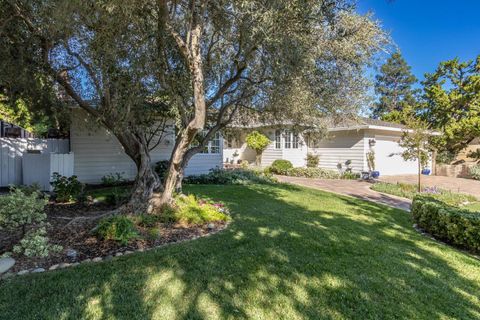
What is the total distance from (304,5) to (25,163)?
9.72 meters

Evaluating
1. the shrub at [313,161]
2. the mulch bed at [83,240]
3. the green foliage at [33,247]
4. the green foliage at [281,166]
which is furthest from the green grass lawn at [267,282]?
the shrub at [313,161]

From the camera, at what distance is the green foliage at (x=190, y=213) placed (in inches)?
220

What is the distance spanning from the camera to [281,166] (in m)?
17.0

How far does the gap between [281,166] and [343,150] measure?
12.4 feet

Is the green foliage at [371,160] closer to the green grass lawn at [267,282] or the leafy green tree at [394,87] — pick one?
the green grass lawn at [267,282]

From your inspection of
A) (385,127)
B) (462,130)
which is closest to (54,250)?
(385,127)

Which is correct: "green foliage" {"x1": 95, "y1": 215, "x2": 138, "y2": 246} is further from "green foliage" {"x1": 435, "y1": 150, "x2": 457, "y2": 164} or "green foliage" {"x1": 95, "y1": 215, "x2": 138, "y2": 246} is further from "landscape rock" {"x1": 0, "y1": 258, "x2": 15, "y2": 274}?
"green foliage" {"x1": 435, "y1": 150, "x2": 457, "y2": 164}

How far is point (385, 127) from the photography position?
1567 cm

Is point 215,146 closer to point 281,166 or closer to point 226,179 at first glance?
point 226,179

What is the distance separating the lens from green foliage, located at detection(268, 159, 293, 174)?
55.6 feet

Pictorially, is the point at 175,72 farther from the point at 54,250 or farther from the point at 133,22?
the point at 54,250

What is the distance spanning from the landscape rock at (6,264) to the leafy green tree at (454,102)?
22746 millimetres

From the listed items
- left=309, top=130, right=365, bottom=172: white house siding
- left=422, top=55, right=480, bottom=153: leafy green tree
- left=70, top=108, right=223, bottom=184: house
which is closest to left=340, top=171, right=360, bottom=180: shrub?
left=309, top=130, right=365, bottom=172: white house siding

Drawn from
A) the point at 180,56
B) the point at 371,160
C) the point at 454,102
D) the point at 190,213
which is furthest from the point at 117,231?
the point at 454,102
